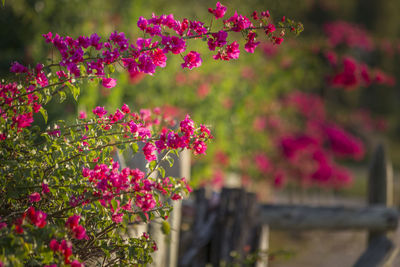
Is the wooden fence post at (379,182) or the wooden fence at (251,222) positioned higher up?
the wooden fence post at (379,182)

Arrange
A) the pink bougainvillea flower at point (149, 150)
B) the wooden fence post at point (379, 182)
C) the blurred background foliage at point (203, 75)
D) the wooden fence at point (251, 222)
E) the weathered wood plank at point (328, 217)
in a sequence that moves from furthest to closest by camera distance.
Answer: the blurred background foliage at point (203, 75) < the wooden fence post at point (379, 182) < the weathered wood plank at point (328, 217) < the wooden fence at point (251, 222) < the pink bougainvillea flower at point (149, 150)

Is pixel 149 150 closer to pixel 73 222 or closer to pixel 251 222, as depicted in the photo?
pixel 73 222

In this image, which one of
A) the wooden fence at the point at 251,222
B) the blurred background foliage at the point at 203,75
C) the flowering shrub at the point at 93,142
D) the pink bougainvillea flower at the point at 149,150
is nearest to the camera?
the flowering shrub at the point at 93,142

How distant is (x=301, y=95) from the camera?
8.27 meters

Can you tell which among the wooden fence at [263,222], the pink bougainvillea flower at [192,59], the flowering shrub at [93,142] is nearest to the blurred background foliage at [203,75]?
the wooden fence at [263,222]

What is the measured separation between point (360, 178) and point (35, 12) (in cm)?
833

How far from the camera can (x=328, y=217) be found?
14.2 ft

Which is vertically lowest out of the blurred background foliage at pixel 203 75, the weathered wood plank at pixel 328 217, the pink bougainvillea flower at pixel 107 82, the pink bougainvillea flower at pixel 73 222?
the pink bougainvillea flower at pixel 73 222

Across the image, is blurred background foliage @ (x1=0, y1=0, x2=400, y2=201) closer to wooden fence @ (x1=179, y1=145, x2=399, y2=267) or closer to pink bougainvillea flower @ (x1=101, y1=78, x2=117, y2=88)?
wooden fence @ (x1=179, y1=145, x2=399, y2=267)

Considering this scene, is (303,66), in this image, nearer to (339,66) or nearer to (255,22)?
(339,66)

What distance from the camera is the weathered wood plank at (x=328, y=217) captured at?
4.26 m

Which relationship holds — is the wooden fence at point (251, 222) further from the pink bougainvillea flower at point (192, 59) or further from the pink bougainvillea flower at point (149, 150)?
the pink bougainvillea flower at point (192, 59)

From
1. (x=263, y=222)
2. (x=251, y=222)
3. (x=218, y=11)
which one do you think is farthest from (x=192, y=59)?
(x=263, y=222)

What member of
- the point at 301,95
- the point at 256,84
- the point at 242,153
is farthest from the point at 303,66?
the point at 301,95
